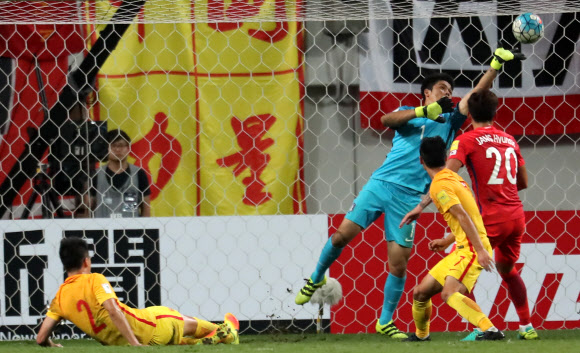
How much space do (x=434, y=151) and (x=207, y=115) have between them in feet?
5.68

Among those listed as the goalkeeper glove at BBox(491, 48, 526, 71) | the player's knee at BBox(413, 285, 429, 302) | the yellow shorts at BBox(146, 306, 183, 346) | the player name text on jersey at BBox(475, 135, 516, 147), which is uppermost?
the goalkeeper glove at BBox(491, 48, 526, 71)

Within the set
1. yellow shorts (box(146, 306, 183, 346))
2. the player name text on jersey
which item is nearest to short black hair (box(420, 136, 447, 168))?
the player name text on jersey

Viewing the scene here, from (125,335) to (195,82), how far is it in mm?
1917

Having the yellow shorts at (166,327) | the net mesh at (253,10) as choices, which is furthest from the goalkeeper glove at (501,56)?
the yellow shorts at (166,327)

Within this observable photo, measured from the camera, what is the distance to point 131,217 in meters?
5.78

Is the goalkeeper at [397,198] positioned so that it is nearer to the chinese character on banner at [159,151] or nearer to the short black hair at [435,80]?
the short black hair at [435,80]

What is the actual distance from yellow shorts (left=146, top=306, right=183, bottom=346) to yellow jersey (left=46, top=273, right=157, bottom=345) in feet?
0.21

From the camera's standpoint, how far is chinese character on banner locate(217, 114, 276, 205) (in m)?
5.88

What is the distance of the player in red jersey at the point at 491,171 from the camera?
185 inches

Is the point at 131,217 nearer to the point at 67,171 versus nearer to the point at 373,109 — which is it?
the point at 67,171

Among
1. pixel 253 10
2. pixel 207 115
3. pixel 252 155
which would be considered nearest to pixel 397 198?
pixel 252 155

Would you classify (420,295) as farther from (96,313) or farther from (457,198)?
(96,313)

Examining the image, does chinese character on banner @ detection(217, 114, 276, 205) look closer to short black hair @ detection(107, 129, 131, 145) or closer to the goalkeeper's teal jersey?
short black hair @ detection(107, 129, 131, 145)

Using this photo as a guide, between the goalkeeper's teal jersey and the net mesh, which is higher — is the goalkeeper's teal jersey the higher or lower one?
the lower one
